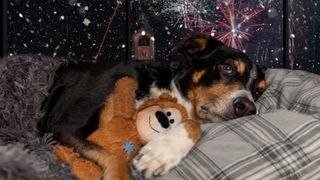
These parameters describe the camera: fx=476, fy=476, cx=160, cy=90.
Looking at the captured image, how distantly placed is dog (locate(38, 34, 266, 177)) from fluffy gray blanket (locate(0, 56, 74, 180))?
94 mm

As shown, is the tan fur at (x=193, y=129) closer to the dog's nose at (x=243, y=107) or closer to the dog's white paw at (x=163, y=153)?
the dog's white paw at (x=163, y=153)

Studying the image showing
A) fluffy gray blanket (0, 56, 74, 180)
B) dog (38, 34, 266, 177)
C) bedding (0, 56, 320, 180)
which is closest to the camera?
fluffy gray blanket (0, 56, 74, 180)

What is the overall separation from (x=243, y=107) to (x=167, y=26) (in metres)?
3.11

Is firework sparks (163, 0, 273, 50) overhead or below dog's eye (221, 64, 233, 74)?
overhead

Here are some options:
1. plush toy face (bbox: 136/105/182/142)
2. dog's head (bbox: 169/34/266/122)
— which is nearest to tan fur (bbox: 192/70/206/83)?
dog's head (bbox: 169/34/266/122)

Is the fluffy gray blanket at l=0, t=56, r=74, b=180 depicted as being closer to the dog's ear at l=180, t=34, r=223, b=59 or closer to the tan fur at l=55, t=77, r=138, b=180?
the tan fur at l=55, t=77, r=138, b=180

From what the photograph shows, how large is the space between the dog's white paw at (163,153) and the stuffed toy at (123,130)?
71mm

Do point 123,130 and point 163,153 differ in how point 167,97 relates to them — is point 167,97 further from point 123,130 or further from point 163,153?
point 163,153

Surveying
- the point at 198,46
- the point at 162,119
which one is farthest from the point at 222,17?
the point at 162,119

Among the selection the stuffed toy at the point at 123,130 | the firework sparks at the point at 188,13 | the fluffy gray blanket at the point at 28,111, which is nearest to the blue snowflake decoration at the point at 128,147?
the stuffed toy at the point at 123,130

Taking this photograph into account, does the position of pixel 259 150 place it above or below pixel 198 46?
below

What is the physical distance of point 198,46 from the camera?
2389mm

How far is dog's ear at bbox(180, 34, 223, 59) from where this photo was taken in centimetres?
237

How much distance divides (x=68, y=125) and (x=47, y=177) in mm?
531
